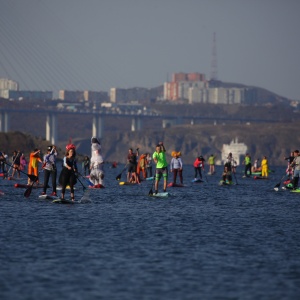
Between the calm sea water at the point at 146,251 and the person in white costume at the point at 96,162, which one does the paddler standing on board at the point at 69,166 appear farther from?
the person in white costume at the point at 96,162

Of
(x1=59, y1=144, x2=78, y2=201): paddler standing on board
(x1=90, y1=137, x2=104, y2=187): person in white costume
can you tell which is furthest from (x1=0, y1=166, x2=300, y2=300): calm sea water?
(x1=90, y1=137, x2=104, y2=187): person in white costume

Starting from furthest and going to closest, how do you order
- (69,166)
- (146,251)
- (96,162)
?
(96,162) < (69,166) < (146,251)

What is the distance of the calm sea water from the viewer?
17.9m

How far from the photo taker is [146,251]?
22.5 meters

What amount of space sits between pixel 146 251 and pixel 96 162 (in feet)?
71.6

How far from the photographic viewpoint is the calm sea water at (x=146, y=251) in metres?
17.9

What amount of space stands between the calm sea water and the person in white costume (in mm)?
6462

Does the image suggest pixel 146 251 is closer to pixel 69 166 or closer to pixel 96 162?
pixel 69 166

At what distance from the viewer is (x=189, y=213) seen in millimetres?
33875

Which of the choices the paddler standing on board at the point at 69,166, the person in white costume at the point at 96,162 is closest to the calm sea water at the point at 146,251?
the paddler standing on board at the point at 69,166

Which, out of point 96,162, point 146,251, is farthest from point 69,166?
point 146,251

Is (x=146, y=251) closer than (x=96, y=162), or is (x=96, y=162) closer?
(x=146, y=251)

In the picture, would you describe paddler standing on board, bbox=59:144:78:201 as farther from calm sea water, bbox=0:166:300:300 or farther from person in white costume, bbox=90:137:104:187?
person in white costume, bbox=90:137:104:187

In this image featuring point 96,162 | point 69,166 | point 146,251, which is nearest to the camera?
point 146,251
